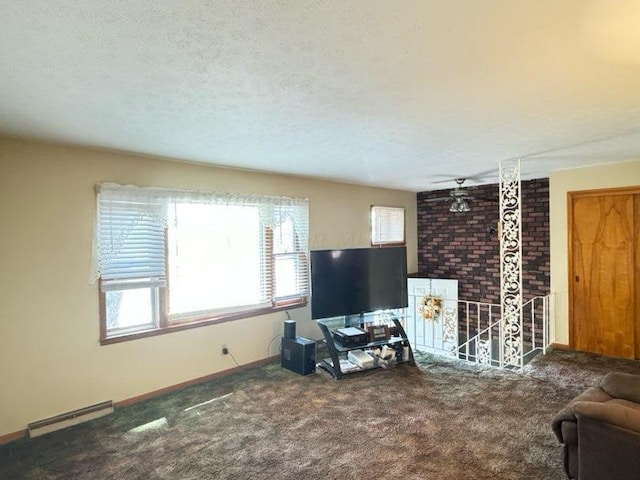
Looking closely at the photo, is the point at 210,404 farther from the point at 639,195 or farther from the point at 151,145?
the point at 639,195

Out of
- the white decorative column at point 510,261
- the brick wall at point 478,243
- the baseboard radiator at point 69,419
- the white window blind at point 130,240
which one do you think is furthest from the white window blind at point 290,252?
the brick wall at point 478,243

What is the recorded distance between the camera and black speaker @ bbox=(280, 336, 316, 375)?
13.4 ft

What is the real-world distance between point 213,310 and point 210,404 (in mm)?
998

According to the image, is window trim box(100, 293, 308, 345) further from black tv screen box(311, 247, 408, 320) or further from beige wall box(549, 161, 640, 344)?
beige wall box(549, 161, 640, 344)

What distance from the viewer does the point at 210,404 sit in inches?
136

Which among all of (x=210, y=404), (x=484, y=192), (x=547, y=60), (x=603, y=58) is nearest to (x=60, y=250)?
(x=210, y=404)

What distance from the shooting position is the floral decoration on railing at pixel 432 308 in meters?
6.29

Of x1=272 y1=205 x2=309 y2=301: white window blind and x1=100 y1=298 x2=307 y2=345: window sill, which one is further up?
x1=272 y1=205 x2=309 y2=301: white window blind

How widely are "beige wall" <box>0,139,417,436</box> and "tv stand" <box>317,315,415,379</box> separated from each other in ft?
4.32

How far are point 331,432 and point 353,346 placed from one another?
1.34m

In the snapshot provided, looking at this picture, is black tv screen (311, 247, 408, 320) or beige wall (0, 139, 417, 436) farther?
black tv screen (311, 247, 408, 320)

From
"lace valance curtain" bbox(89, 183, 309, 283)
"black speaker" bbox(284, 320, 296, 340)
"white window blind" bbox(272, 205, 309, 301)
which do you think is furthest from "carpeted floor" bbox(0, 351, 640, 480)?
"lace valance curtain" bbox(89, 183, 309, 283)

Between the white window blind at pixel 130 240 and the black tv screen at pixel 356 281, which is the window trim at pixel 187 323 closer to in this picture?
the white window blind at pixel 130 240

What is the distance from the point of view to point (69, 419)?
3107mm
